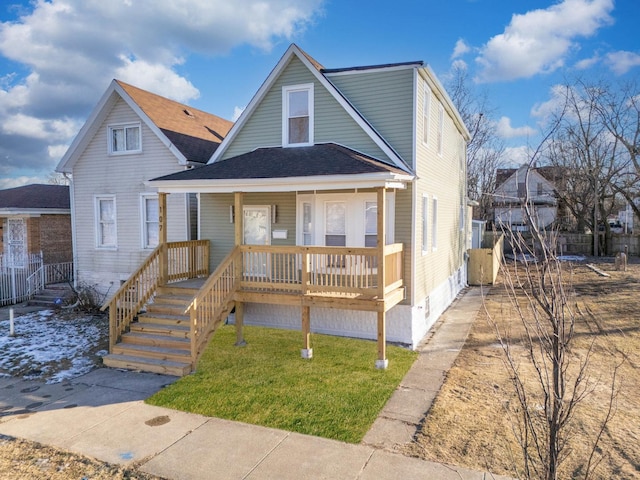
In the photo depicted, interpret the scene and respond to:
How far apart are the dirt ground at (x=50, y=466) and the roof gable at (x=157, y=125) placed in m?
9.14

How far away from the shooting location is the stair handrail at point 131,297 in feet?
32.0

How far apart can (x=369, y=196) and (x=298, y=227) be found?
83.2 inches

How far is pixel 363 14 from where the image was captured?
14.1 metres

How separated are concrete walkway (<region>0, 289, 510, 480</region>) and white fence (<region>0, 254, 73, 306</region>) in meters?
9.08

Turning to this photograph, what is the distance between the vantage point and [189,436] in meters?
6.31

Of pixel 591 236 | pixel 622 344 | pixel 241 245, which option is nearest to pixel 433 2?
pixel 241 245

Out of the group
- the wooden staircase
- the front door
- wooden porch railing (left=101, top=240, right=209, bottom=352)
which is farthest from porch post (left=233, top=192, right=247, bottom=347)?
wooden porch railing (left=101, top=240, right=209, bottom=352)

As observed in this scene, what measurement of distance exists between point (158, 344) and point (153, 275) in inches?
95.9

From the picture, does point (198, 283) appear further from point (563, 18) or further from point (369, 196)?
point (563, 18)

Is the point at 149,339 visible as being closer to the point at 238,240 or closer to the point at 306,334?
the point at 238,240

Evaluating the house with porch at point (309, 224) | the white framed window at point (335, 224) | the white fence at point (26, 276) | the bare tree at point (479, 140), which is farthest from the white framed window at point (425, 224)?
the bare tree at point (479, 140)

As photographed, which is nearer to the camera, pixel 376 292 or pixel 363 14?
pixel 376 292

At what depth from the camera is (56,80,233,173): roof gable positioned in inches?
542

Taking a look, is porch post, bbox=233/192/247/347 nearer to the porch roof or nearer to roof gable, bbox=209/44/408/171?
the porch roof
